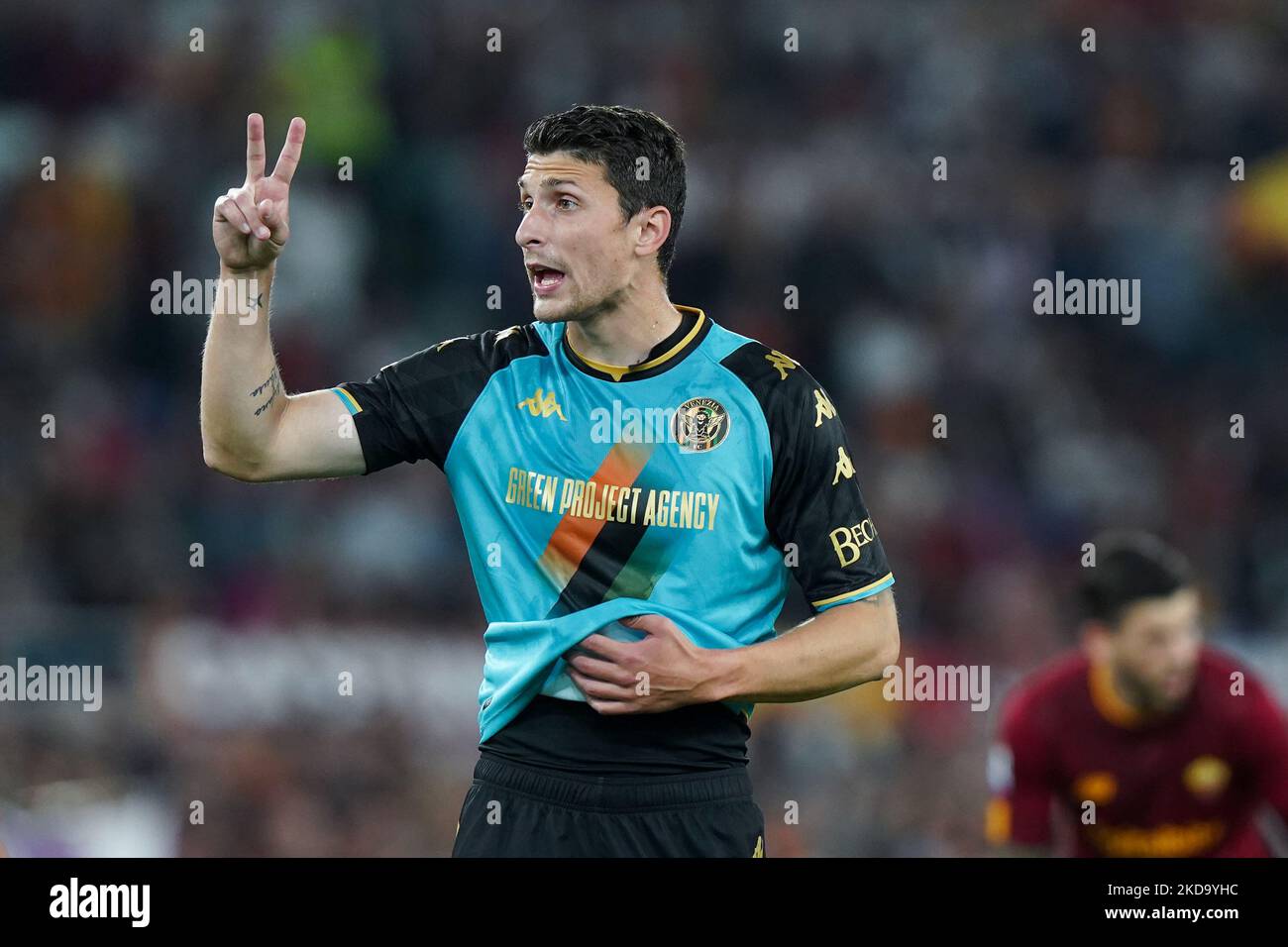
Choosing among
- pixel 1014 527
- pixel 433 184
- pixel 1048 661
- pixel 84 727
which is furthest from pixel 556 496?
pixel 433 184

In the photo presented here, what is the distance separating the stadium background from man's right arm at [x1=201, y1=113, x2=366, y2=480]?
156 inches

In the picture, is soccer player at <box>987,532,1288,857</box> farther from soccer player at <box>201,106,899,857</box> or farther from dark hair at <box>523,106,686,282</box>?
dark hair at <box>523,106,686,282</box>

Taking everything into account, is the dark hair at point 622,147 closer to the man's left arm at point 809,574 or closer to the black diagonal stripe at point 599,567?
the man's left arm at point 809,574

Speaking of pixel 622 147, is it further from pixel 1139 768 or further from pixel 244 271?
pixel 1139 768

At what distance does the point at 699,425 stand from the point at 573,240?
546 mm

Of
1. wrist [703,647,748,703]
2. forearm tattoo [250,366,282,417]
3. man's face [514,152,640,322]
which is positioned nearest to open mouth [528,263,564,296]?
man's face [514,152,640,322]

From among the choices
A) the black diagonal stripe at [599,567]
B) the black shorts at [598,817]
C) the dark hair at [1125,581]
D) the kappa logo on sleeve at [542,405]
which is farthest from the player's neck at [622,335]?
the dark hair at [1125,581]

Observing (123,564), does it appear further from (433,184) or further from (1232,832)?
(1232,832)

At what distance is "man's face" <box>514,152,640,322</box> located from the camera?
4.34 metres

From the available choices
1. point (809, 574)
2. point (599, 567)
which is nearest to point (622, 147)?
point (599, 567)

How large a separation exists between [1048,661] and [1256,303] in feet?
11.5

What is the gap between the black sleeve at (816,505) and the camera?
4.25 m
